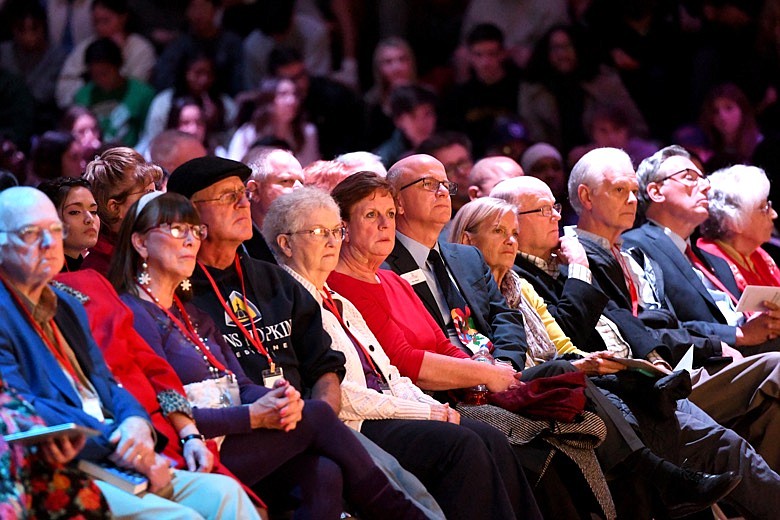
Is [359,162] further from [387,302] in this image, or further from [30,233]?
[30,233]

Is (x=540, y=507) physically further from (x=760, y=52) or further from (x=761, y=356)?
(x=760, y=52)

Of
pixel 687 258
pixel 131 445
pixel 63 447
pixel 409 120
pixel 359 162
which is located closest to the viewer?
pixel 63 447

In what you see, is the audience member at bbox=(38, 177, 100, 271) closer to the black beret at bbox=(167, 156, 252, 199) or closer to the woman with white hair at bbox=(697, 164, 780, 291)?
the black beret at bbox=(167, 156, 252, 199)

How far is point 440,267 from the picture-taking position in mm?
5441

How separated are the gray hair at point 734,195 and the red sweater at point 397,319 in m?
2.28

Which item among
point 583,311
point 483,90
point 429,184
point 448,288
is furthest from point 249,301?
point 483,90

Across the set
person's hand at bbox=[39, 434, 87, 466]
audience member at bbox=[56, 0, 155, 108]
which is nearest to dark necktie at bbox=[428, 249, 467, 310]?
person's hand at bbox=[39, 434, 87, 466]

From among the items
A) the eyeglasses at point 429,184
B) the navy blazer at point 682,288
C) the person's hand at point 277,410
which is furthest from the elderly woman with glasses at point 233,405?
the navy blazer at point 682,288

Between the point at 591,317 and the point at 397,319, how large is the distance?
0.99m

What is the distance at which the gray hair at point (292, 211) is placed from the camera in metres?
4.77

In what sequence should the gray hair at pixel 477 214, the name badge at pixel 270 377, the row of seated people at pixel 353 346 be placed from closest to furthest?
the row of seated people at pixel 353 346
the name badge at pixel 270 377
the gray hair at pixel 477 214

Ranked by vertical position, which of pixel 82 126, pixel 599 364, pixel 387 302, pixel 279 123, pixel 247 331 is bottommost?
pixel 599 364

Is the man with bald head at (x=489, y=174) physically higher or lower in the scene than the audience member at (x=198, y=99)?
lower

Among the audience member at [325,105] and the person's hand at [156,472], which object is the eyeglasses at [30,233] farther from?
the audience member at [325,105]
